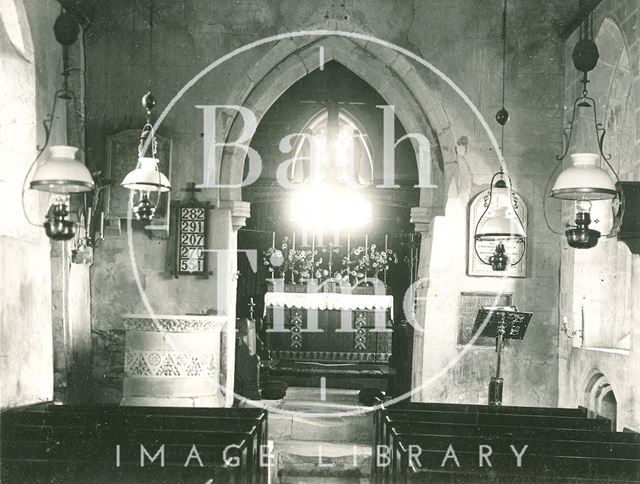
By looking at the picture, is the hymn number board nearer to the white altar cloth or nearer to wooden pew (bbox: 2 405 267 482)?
wooden pew (bbox: 2 405 267 482)

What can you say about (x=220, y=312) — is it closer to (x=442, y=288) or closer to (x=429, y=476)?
(x=442, y=288)

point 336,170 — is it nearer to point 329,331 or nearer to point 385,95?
point 385,95

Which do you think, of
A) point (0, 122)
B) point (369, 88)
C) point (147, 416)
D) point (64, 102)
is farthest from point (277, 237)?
point (147, 416)

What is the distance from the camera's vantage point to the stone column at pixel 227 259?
26.5 feet

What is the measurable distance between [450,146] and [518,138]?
76 centimetres

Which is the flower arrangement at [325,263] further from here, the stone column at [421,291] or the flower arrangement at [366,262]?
Answer: the stone column at [421,291]

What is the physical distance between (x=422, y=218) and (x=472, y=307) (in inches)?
45.0

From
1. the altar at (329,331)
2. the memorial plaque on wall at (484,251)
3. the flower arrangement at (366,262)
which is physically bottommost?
the altar at (329,331)

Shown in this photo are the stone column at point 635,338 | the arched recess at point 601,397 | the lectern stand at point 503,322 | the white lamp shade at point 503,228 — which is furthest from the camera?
the lectern stand at point 503,322

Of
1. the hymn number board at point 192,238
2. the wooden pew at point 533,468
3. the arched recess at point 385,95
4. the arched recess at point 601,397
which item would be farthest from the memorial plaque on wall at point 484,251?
the wooden pew at point 533,468

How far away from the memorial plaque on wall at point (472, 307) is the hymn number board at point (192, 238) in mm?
2845

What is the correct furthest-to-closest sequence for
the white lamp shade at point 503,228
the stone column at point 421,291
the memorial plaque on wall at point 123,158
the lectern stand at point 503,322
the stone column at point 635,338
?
the stone column at point 421,291
the memorial plaque on wall at point 123,158
the lectern stand at point 503,322
the white lamp shade at point 503,228
the stone column at point 635,338

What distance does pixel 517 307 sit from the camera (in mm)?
8039

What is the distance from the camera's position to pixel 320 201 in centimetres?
1001
